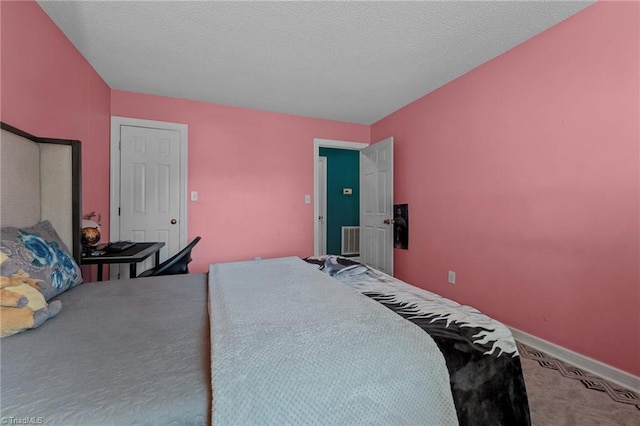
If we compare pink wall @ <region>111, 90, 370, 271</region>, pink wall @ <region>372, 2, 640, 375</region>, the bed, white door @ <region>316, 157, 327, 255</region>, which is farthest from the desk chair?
white door @ <region>316, 157, 327, 255</region>

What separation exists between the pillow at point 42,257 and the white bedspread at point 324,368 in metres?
0.79

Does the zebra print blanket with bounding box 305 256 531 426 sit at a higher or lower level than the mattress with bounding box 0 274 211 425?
lower

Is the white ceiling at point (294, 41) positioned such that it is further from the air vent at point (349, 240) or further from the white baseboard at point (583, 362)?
the air vent at point (349, 240)

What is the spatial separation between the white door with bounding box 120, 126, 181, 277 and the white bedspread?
242 cm

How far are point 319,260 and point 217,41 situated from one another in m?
1.85

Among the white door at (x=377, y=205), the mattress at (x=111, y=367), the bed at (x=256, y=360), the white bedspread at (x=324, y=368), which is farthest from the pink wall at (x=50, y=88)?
the white door at (x=377, y=205)

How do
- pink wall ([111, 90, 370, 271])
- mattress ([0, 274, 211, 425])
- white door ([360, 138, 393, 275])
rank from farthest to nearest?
white door ([360, 138, 393, 275])
pink wall ([111, 90, 370, 271])
mattress ([0, 274, 211, 425])

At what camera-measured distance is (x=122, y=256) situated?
1789mm

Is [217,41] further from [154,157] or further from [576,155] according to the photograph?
[576,155]

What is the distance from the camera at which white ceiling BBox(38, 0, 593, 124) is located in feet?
5.46

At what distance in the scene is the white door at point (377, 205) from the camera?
A: 3299mm

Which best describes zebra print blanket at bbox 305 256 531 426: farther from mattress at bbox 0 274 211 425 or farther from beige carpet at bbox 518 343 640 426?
mattress at bbox 0 274 211 425

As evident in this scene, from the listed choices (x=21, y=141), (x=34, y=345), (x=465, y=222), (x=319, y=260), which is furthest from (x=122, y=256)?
(x=465, y=222)

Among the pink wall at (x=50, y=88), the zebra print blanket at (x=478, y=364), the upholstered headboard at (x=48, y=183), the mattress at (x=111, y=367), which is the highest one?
the pink wall at (x=50, y=88)
